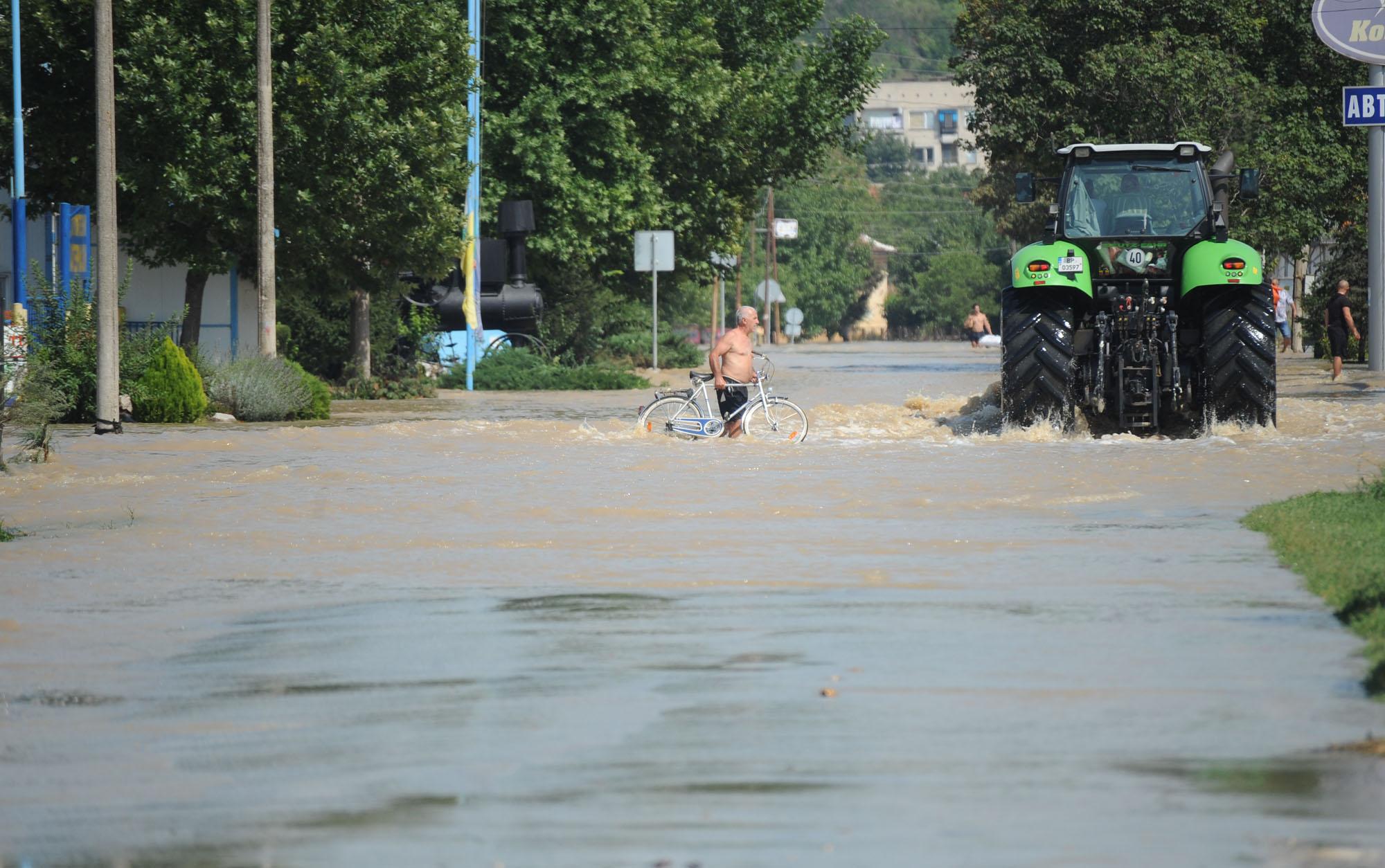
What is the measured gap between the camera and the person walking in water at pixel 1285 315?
53094 mm

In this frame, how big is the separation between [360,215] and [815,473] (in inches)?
629

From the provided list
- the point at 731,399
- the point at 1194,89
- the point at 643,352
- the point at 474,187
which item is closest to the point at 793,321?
the point at 643,352

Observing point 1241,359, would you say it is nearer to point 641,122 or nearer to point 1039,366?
point 1039,366

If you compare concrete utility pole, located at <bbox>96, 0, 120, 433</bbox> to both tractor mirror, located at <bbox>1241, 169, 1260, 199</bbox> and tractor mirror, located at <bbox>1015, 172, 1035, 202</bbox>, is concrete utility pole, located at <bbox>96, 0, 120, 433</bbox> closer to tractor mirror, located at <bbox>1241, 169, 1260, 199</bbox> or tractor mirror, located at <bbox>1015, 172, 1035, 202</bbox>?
tractor mirror, located at <bbox>1015, 172, 1035, 202</bbox>

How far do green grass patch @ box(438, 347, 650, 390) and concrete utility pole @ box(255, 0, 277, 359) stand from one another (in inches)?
388

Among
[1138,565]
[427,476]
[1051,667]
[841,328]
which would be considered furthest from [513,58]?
[841,328]

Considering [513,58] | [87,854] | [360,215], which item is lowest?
[87,854]

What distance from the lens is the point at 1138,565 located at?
38.5ft

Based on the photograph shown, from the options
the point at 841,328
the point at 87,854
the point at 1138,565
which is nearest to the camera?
the point at 87,854

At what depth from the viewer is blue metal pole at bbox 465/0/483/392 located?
1527 inches

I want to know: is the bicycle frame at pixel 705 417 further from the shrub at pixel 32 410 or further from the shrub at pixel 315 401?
the shrub at pixel 315 401

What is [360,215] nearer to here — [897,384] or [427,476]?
[897,384]

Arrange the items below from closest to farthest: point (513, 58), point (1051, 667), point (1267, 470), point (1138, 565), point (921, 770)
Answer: point (921, 770) → point (1051, 667) → point (1138, 565) → point (1267, 470) → point (513, 58)

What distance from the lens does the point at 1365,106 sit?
31.0m
